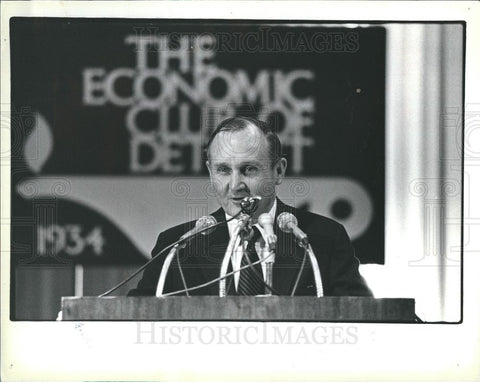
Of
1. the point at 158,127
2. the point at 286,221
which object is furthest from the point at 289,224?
the point at 158,127

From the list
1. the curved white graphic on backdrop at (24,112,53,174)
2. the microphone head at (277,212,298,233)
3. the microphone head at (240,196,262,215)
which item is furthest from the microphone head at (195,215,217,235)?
the curved white graphic on backdrop at (24,112,53,174)

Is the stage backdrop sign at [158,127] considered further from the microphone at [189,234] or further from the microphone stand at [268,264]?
the microphone stand at [268,264]

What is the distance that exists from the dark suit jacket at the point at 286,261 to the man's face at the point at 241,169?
2.4 inches

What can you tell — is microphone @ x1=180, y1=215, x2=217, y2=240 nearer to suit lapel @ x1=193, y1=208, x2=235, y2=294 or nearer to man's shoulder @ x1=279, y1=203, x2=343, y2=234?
suit lapel @ x1=193, y1=208, x2=235, y2=294

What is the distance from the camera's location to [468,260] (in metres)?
3.16

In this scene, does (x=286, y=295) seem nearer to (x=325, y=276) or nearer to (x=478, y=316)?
(x=325, y=276)

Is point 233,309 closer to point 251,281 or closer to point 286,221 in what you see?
point 251,281

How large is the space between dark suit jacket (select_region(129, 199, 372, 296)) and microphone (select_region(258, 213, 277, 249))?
0.02 metres

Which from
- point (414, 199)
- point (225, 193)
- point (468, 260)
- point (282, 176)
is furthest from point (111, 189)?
point (468, 260)

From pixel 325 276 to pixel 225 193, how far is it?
43cm

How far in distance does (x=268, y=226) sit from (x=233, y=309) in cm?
30

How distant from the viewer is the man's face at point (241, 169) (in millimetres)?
3146

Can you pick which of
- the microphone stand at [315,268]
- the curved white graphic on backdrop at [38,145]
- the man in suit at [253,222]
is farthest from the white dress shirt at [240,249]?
the curved white graphic on backdrop at [38,145]

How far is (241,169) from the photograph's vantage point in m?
3.15
